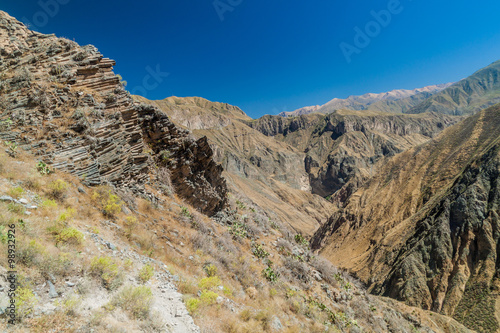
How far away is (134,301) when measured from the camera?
4535 millimetres

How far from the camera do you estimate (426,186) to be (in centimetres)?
4862

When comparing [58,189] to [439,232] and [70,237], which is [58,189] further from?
[439,232]

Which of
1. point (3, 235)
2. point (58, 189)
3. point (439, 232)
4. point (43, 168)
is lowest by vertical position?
point (439, 232)

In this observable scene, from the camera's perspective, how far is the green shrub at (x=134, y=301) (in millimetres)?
4371

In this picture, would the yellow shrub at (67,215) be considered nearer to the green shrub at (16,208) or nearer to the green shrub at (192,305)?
the green shrub at (16,208)

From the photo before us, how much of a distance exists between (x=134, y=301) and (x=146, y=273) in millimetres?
1199

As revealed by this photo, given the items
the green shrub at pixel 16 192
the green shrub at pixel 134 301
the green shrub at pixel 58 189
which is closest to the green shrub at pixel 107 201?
the green shrub at pixel 58 189

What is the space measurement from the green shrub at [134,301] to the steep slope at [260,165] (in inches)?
2420

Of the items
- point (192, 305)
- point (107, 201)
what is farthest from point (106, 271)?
point (107, 201)

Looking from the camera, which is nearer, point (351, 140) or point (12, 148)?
point (12, 148)

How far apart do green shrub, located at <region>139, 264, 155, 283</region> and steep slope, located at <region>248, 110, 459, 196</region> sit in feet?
331

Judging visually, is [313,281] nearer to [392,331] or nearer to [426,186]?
[392,331]

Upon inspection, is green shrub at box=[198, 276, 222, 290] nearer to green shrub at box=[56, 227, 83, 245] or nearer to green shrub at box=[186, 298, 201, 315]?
green shrub at box=[186, 298, 201, 315]

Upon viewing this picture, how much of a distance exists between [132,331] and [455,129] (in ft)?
262
